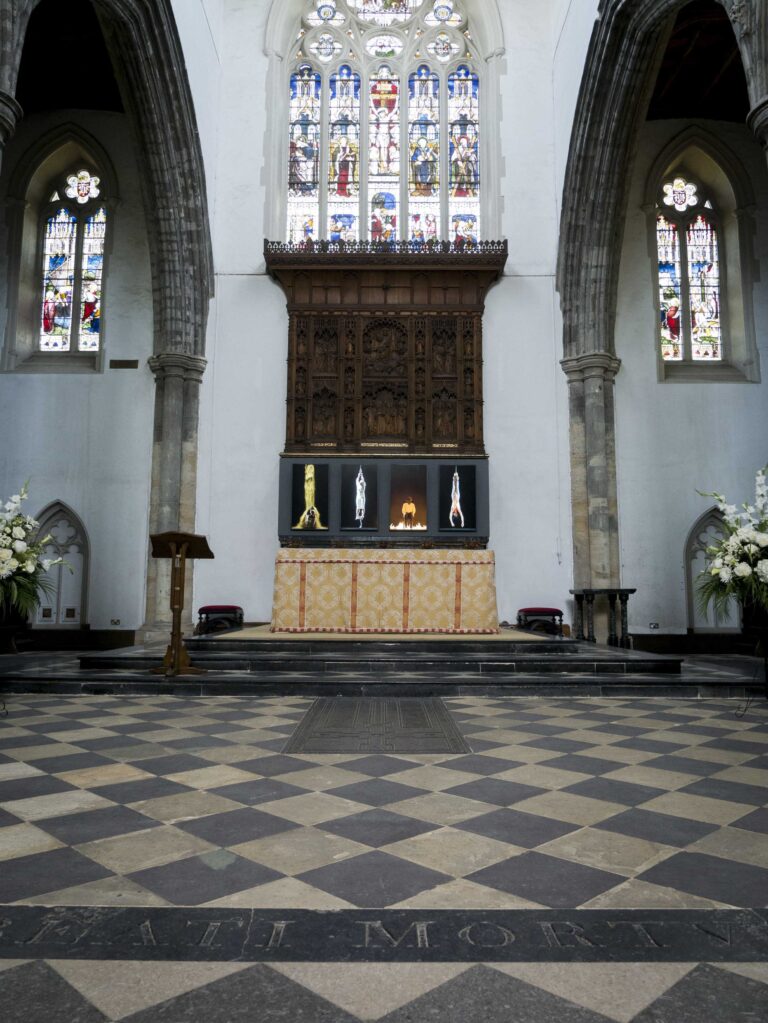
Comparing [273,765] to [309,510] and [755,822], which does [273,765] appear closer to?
[755,822]

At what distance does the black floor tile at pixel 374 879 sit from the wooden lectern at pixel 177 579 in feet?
15.9

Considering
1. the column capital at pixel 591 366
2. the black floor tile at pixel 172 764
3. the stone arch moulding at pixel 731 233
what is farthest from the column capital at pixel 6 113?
the stone arch moulding at pixel 731 233

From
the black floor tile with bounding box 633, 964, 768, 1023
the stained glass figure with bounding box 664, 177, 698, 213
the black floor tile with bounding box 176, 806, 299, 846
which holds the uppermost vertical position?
the stained glass figure with bounding box 664, 177, 698, 213

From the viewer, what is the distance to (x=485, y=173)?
13.0 m

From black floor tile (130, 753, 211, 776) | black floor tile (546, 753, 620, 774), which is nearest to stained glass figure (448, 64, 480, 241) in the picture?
black floor tile (546, 753, 620, 774)

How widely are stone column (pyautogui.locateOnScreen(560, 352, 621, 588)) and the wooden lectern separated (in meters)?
6.26

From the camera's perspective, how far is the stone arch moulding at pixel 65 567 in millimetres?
11875

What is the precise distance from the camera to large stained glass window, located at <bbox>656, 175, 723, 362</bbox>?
12.7m

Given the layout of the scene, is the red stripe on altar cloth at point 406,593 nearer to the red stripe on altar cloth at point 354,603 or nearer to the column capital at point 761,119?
the red stripe on altar cloth at point 354,603

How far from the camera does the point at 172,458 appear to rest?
38.4 feet

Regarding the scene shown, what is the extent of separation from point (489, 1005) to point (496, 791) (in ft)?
5.85

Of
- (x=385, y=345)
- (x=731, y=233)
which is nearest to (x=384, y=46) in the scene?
(x=385, y=345)

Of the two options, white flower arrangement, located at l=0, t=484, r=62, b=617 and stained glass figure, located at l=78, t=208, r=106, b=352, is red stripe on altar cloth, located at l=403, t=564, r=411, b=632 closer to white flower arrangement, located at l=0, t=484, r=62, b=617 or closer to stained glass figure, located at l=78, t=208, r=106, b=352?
white flower arrangement, located at l=0, t=484, r=62, b=617

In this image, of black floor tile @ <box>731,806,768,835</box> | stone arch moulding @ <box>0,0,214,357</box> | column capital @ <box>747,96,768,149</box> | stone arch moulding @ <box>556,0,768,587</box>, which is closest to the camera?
black floor tile @ <box>731,806,768,835</box>
